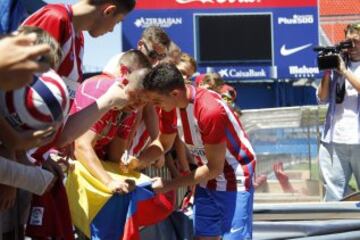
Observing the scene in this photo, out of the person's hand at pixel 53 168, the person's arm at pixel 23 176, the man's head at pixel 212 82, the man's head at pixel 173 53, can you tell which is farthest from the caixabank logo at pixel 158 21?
the person's arm at pixel 23 176

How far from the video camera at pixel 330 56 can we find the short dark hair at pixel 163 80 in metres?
2.40

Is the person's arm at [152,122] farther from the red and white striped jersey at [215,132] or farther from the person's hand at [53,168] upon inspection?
the person's hand at [53,168]

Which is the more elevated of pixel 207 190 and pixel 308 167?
pixel 207 190

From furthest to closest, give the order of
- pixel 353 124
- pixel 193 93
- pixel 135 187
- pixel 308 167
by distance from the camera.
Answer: pixel 308 167
pixel 353 124
pixel 193 93
pixel 135 187

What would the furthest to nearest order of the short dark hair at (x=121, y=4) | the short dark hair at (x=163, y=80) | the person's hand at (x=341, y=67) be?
the person's hand at (x=341, y=67) < the short dark hair at (x=163, y=80) < the short dark hair at (x=121, y=4)

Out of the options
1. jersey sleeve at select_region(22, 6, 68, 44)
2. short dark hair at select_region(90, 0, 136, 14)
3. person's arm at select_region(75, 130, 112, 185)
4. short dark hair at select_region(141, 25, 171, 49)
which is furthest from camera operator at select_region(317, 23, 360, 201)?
jersey sleeve at select_region(22, 6, 68, 44)

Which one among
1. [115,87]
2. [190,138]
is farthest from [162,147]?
[115,87]

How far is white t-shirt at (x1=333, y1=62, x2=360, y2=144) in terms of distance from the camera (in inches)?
231

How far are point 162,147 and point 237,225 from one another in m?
0.60

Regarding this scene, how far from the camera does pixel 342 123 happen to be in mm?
5926

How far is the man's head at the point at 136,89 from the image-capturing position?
3424 mm

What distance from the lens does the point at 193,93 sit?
13.3ft

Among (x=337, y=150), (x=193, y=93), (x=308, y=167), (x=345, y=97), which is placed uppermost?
(x=193, y=93)

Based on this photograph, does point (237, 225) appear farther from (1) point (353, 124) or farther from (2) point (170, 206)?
(1) point (353, 124)
